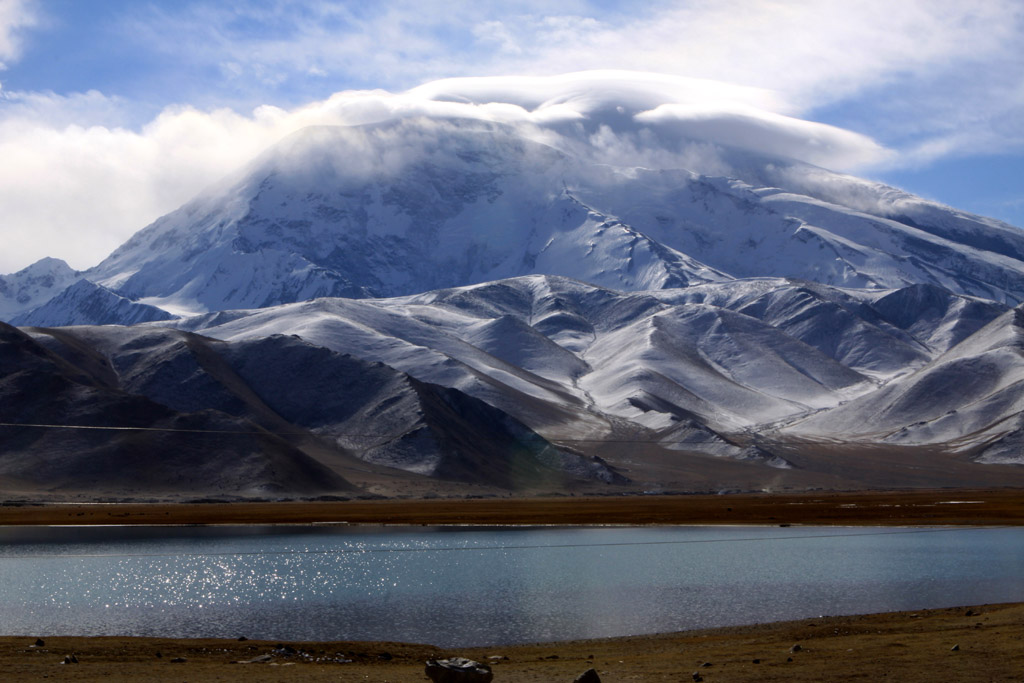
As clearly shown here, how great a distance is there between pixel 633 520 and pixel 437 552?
39054mm

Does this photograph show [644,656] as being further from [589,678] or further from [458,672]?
[458,672]

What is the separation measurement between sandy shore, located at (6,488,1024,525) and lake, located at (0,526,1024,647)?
17778mm

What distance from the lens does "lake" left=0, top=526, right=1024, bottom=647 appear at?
45.3m

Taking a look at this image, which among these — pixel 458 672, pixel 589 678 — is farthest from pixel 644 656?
pixel 458 672

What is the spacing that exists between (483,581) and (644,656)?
85.2 feet

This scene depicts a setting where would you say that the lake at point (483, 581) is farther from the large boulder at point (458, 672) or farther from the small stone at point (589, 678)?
the small stone at point (589, 678)

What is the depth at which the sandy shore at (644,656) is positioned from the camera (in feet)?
99.6

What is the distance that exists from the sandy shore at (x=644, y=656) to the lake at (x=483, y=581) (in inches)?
159

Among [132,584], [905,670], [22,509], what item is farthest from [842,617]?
[22,509]

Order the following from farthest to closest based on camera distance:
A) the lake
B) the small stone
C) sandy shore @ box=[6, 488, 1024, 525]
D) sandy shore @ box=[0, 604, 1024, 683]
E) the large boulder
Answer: sandy shore @ box=[6, 488, 1024, 525], the lake, sandy shore @ box=[0, 604, 1024, 683], the large boulder, the small stone

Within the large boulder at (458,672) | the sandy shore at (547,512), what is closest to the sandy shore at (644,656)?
the large boulder at (458,672)

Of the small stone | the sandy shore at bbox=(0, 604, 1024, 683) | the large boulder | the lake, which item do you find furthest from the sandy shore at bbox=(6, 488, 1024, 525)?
the large boulder

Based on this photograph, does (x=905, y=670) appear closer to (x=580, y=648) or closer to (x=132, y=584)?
(x=580, y=648)

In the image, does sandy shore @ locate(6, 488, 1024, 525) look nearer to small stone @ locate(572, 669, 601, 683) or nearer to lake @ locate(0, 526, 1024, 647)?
lake @ locate(0, 526, 1024, 647)
